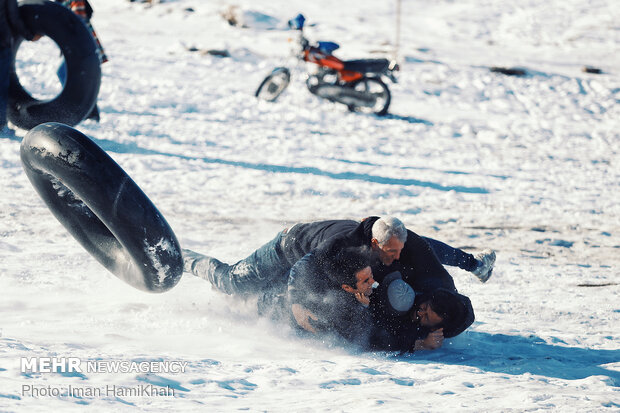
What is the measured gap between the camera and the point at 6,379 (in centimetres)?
287

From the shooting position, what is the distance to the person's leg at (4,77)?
7.30 m

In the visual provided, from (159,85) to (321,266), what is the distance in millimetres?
8868

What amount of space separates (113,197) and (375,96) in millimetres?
8194

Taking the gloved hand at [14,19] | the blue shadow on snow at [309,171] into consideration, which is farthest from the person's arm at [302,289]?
the gloved hand at [14,19]

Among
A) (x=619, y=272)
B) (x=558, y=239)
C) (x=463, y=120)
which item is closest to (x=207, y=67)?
(x=463, y=120)

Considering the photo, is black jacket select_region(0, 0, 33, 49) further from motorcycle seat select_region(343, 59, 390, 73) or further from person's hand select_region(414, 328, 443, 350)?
person's hand select_region(414, 328, 443, 350)

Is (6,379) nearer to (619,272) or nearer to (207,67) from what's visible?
(619,272)

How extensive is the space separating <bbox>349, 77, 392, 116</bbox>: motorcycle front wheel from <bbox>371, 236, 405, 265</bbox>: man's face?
311 inches

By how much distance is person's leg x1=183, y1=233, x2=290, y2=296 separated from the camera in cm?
434

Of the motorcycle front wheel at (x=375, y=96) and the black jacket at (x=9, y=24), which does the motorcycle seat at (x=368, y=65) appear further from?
the black jacket at (x=9, y=24)

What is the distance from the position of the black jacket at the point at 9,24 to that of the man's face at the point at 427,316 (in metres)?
5.50

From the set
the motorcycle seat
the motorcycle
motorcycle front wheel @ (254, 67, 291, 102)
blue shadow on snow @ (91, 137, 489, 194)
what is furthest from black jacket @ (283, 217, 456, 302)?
motorcycle front wheel @ (254, 67, 291, 102)

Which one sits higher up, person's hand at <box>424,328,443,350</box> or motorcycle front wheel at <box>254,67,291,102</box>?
motorcycle front wheel at <box>254,67,291,102</box>

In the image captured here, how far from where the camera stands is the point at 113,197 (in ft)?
12.3
